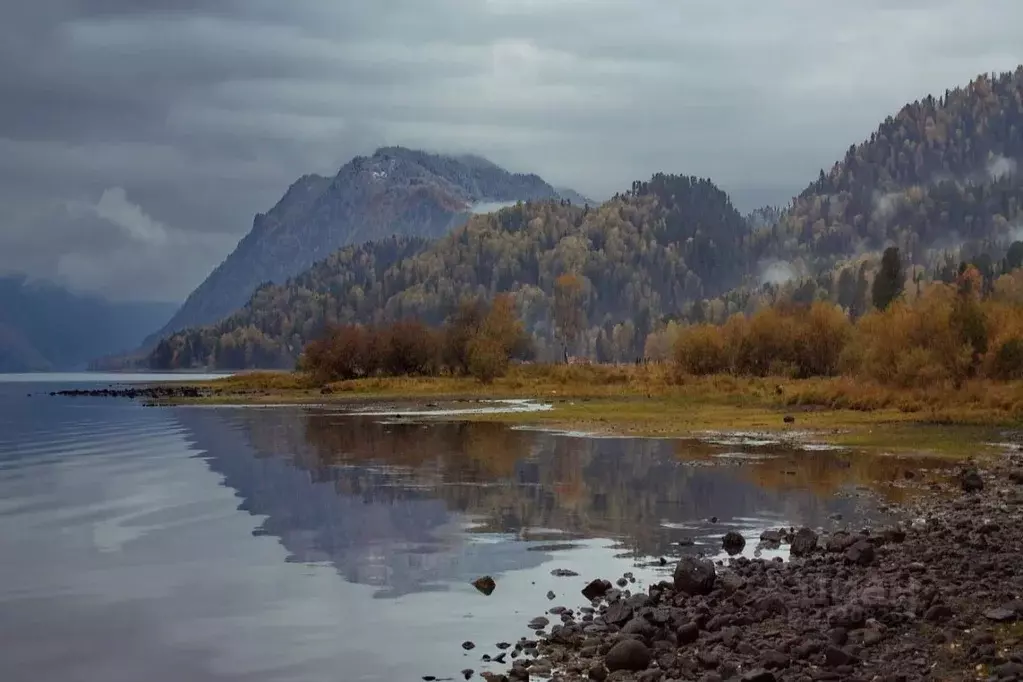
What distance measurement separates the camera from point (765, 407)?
9919 centimetres

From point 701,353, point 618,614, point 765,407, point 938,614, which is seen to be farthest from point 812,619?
point 701,353

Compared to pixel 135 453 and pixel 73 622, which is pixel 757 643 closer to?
pixel 73 622

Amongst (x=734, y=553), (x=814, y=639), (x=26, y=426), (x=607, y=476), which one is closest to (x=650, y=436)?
(x=607, y=476)

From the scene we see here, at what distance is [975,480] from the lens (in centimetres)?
4031

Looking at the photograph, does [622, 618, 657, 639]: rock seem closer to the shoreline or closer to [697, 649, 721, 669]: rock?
[697, 649, 721, 669]: rock

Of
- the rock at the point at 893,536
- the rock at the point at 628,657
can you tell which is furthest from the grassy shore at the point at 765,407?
the rock at the point at 628,657

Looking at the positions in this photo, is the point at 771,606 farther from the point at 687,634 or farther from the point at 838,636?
the point at 838,636

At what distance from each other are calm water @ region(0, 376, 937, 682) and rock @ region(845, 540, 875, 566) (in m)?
4.62

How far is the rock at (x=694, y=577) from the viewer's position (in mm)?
23594

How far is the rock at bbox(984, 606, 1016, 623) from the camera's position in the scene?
1880 centimetres

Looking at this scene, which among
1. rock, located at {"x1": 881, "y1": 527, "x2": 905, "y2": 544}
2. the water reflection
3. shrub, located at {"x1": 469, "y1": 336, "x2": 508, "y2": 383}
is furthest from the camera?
shrub, located at {"x1": 469, "y1": 336, "x2": 508, "y2": 383}

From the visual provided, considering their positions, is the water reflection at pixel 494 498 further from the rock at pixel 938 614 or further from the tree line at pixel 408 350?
the tree line at pixel 408 350

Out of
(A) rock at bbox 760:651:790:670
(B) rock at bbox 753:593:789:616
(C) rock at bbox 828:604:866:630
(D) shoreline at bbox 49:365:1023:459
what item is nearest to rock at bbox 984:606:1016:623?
(C) rock at bbox 828:604:866:630

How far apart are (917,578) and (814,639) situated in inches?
224
